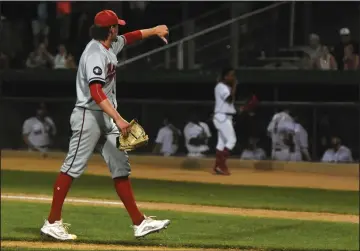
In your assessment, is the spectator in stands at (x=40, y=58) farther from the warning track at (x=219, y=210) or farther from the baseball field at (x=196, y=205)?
the warning track at (x=219, y=210)

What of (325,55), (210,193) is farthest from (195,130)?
(210,193)

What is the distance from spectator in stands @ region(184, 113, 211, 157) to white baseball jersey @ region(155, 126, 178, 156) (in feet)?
0.95

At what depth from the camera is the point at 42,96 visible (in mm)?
19906

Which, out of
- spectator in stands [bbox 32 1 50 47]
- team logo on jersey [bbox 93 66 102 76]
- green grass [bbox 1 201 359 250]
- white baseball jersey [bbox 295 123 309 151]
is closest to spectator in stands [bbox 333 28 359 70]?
Answer: white baseball jersey [bbox 295 123 309 151]

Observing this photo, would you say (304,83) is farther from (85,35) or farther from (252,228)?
(252,228)

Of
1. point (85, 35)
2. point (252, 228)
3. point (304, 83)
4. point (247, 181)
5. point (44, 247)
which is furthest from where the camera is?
point (85, 35)

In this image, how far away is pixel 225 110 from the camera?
14.9m

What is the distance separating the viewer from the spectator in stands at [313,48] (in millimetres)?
17953

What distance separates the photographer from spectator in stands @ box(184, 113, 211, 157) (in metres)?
17.6

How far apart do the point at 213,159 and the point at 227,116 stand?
92.7 inches

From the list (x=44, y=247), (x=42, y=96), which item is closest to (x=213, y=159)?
(x=42, y=96)

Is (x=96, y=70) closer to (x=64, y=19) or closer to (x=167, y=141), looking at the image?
(x=167, y=141)

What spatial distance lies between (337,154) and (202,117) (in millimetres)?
3007

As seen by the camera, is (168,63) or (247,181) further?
(168,63)
